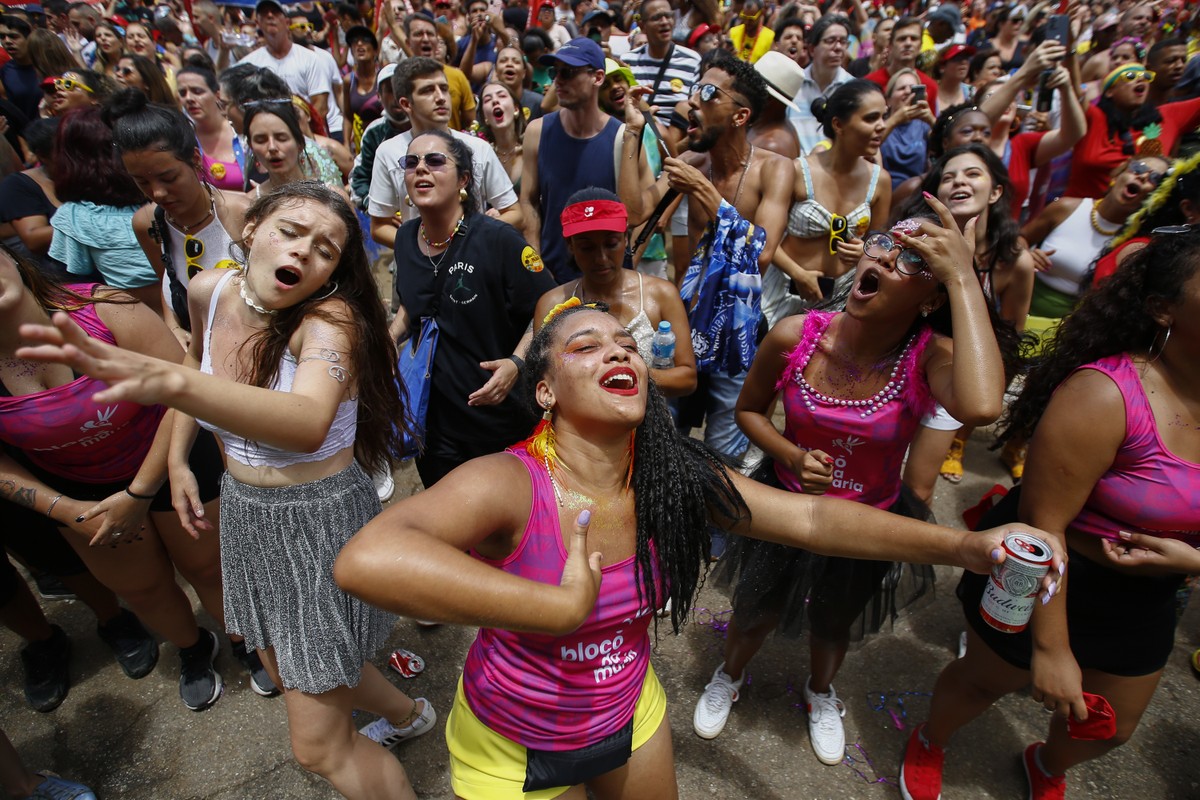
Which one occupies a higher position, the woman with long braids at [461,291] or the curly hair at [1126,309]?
the curly hair at [1126,309]

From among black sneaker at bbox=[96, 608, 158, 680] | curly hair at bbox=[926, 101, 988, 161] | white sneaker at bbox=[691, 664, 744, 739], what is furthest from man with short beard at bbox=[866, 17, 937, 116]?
black sneaker at bbox=[96, 608, 158, 680]

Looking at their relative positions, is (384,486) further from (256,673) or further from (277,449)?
(277,449)

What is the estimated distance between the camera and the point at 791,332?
7.82 feet

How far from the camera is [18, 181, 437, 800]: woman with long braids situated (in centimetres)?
186

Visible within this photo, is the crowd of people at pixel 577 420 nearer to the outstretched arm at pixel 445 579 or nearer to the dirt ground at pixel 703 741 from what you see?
the outstretched arm at pixel 445 579

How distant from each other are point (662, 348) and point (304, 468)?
1.51 metres

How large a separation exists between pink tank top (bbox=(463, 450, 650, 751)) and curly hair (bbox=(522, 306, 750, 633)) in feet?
0.29

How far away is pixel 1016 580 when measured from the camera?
143 centimetres

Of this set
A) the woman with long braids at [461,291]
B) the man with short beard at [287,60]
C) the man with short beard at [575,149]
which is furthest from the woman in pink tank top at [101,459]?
the man with short beard at [287,60]

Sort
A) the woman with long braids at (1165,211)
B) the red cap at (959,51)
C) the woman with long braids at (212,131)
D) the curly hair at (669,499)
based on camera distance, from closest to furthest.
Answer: the curly hair at (669,499), the woman with long braids at (1165,211), the woman with long braids at (212,131), the red cap at (959,51)

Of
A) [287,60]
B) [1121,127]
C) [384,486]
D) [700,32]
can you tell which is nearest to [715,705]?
[384,486]

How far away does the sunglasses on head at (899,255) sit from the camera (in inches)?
76.5

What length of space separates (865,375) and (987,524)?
71 cm

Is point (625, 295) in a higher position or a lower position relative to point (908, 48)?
lower
